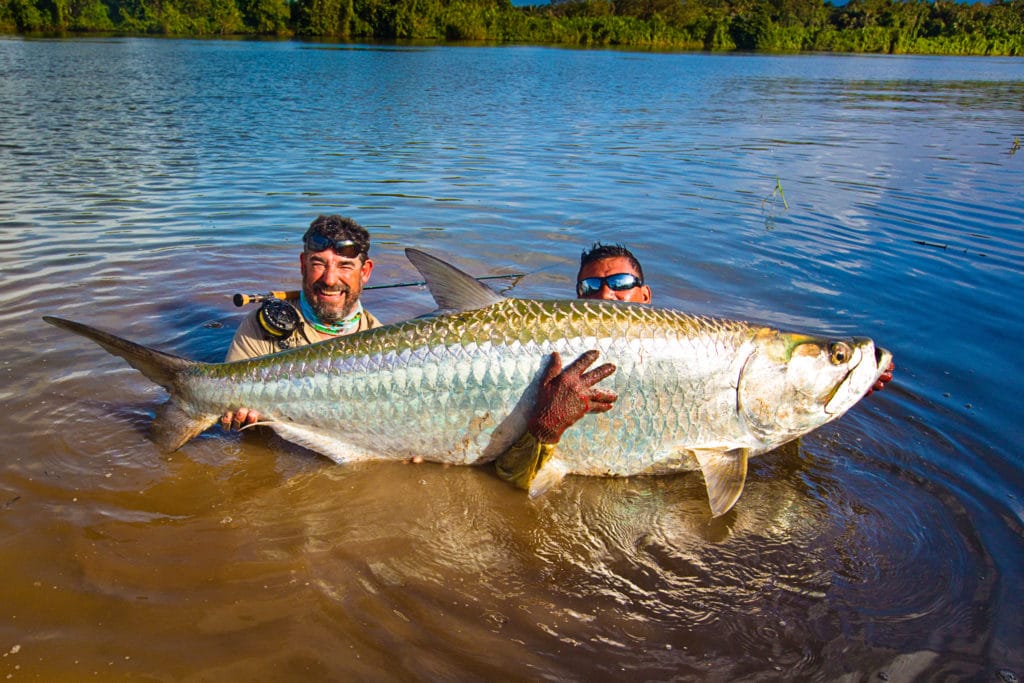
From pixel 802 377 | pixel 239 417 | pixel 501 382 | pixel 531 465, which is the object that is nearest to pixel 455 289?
pixel 501 382

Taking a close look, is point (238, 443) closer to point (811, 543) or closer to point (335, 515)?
point (335, 515)

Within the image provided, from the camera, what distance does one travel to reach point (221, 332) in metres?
5.35

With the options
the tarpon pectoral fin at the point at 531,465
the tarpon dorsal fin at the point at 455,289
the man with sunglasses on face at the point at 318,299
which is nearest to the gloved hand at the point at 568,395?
the tarpon pectoral fin at the point at 531,465

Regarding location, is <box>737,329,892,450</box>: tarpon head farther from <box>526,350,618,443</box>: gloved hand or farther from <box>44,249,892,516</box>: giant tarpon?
<box>526,350,618,443</box>: gloved hand

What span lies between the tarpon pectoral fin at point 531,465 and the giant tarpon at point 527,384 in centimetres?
2

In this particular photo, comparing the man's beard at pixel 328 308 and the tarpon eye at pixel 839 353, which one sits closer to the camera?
the tarpon eye at pixel 839 353

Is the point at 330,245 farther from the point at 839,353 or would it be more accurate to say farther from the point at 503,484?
the point at 839,353

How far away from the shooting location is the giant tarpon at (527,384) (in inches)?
117

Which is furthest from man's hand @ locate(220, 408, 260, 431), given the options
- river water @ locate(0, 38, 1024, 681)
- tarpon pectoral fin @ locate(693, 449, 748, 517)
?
tarpon pectoral fin @ locate(693, 449, 748, 517)

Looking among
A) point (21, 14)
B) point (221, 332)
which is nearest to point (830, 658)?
point (221, 332)

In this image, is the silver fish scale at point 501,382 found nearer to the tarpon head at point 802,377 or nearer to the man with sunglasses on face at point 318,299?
the tarpon head at point 802,377

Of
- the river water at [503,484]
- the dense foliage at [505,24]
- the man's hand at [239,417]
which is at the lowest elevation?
the river water at [503,484]

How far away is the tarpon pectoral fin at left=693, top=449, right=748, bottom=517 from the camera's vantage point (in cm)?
300

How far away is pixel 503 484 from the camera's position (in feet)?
11.3
